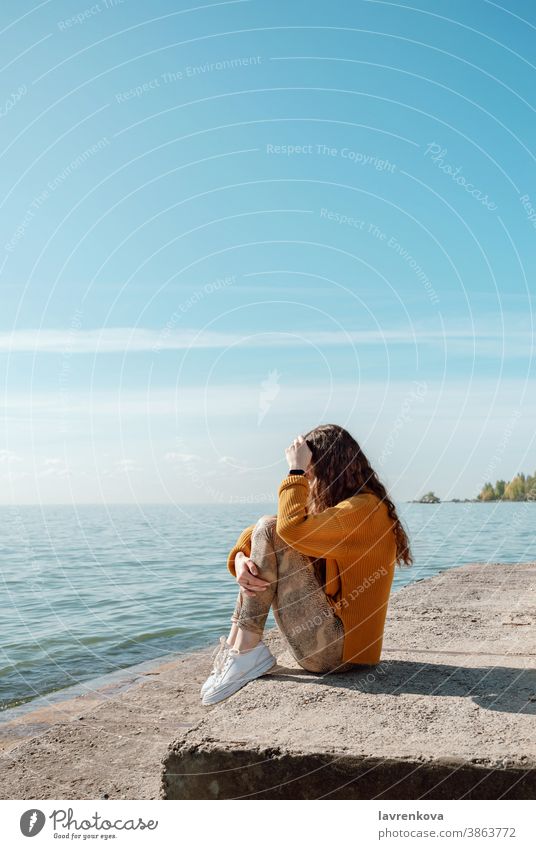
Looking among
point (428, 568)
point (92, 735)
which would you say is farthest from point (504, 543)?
point (92, 735)

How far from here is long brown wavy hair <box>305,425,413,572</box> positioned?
169 inches

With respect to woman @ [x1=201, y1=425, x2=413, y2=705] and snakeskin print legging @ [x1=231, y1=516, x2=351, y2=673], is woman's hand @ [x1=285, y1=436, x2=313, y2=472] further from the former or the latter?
snakeskin print legging @ [x1=231, y1=516, x2=351, y2=673]

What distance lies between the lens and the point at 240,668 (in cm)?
424

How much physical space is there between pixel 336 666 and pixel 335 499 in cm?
87

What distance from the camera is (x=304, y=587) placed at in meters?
4.14

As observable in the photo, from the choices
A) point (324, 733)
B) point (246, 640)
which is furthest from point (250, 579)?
point (324, 733)

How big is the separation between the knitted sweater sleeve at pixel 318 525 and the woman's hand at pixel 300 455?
30 cm

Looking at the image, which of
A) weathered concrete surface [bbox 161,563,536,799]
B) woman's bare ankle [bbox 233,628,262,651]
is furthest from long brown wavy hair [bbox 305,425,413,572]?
weathered concrete surface [bbox 161,563,536,799]

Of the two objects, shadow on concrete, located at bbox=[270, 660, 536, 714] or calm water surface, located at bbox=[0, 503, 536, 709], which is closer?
shadow on concrete, located at bbox=[270, 660, 536, 714]

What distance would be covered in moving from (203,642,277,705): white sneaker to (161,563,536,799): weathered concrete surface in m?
0.09

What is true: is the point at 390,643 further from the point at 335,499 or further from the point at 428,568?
the point at 428,568

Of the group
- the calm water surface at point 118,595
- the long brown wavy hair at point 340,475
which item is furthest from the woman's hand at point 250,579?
the calm water surface at point 118,595

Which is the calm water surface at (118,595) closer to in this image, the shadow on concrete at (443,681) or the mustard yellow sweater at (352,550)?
A: the mustard yellow sweater at (352,550)

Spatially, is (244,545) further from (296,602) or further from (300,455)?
(300,455)
